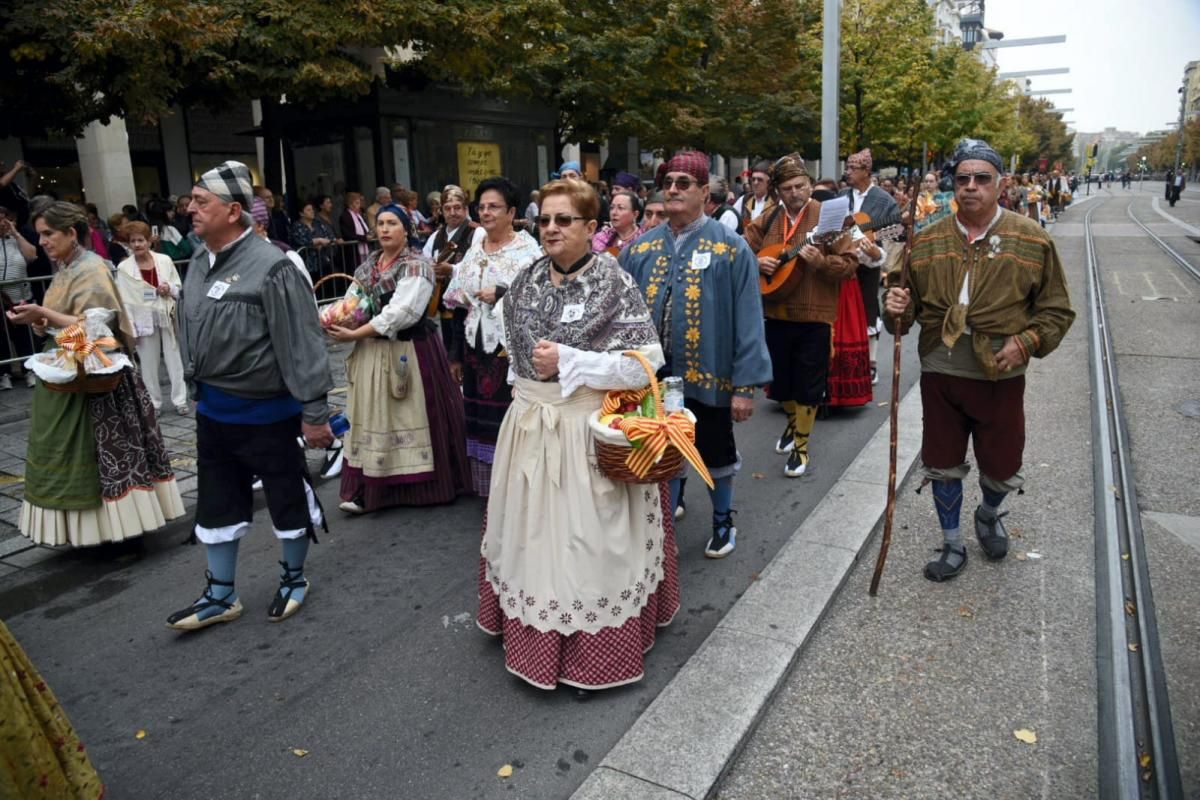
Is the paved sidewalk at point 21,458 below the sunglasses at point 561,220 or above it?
below

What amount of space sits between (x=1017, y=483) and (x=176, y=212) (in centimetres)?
1161

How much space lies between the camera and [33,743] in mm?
2084

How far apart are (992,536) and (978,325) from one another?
120 cm

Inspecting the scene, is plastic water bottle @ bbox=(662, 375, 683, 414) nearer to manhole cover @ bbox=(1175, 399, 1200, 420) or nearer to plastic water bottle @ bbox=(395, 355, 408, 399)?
plastic water bottle @ bbox=(395, 355, 408, 399)

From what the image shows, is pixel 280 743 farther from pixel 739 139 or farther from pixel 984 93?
pixel 984 93

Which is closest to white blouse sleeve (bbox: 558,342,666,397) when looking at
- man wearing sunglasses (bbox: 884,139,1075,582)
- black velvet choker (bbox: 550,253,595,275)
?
black velvet choker (bbox: 550,253,595,275)

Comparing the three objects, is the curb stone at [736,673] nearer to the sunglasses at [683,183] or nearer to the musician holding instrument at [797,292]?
the musician holding instrument at [797,292]

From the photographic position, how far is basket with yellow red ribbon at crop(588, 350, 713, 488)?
10.1ft

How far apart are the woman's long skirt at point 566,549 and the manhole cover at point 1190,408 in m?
6.02

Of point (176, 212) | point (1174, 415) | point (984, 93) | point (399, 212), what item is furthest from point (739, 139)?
point (984, 93)

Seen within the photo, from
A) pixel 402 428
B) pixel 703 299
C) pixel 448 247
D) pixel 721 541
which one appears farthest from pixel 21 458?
pixel 703 299

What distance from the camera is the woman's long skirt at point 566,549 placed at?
3.28m

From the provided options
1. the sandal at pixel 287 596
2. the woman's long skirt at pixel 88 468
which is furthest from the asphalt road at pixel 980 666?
the woman's long skirt at pixel 88 468

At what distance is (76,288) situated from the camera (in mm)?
4656
